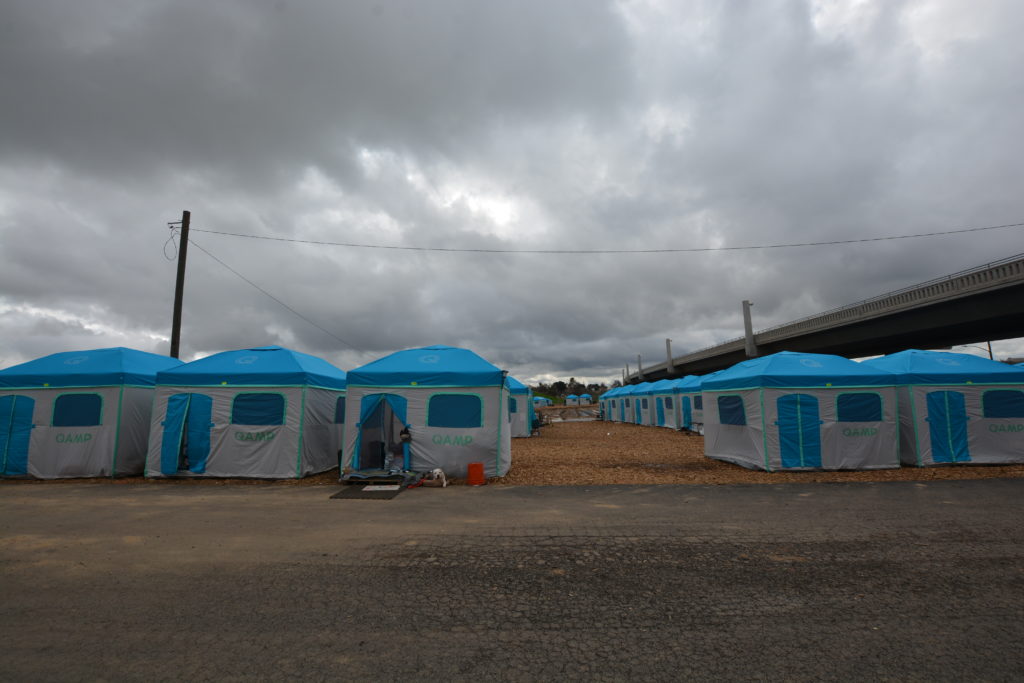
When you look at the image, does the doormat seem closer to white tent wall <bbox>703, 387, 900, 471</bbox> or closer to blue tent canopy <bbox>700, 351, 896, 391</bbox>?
white tent wall <bbox>703, 387, 900, 471</bbox>

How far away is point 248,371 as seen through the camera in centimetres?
1195

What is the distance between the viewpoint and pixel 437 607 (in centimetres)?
417

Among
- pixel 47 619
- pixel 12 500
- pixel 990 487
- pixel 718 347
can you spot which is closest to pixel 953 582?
pixel 990 487

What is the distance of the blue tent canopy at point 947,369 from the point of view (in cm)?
1271

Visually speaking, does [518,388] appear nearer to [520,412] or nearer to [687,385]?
[520,412]

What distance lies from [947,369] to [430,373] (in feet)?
45.3

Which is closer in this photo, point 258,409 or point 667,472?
point 258,409

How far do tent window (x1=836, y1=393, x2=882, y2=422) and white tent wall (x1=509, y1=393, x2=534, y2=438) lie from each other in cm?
1672

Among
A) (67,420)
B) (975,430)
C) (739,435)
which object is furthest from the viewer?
(739,435)

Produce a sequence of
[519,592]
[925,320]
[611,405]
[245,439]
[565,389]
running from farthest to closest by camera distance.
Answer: [565,389] → [611,405] → [925,320] → [245,439] → [519,592]

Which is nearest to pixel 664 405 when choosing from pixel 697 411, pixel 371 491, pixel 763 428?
pixel 697 411

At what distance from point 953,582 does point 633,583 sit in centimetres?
305

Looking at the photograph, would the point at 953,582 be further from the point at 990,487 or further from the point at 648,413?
the point at 648,413

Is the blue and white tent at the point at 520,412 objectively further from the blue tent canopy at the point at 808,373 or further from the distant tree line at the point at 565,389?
the distant tree line at the point at 565,389
